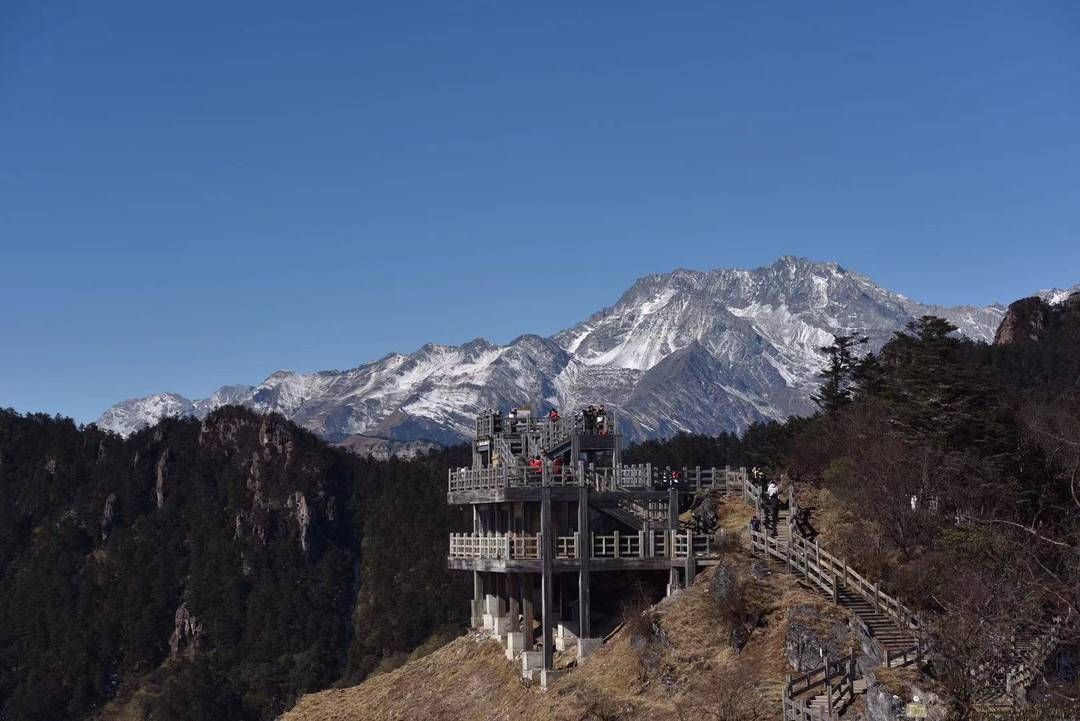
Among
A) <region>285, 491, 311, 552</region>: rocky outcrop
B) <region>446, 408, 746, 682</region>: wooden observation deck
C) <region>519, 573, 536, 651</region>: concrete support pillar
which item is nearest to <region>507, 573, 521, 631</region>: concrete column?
<region>446, 408, 746, 682</region>: wooden observation deck

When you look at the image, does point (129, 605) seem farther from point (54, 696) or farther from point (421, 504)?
point (421, 504)

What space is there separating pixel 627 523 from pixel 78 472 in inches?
5675

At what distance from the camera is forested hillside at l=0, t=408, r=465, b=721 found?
140875 millimetres

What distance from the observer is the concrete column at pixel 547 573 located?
50.3 meters

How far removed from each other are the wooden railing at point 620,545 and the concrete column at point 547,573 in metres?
0.43

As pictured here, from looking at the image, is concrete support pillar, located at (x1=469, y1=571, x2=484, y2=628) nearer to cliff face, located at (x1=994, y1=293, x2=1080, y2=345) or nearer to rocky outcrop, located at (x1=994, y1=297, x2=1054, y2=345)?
cliff face, located at (x1=994, y1=293, x2=1080, y2=345)

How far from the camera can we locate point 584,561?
169ft

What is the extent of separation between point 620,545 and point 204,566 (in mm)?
117920

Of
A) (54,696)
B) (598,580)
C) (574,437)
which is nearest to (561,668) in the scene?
(598,580)

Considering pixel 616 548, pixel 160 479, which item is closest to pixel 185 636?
pixel 160 479

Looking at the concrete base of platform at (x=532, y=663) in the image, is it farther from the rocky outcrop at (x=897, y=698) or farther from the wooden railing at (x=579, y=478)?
the rocky outcrop at (x=897, y=698)

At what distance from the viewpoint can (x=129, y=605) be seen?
152375mm

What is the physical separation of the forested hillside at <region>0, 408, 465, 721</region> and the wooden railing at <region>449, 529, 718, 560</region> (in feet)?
282

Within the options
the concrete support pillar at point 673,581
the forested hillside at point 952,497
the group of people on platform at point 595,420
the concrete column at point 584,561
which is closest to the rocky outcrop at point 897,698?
the forested hillside at point 952,497
